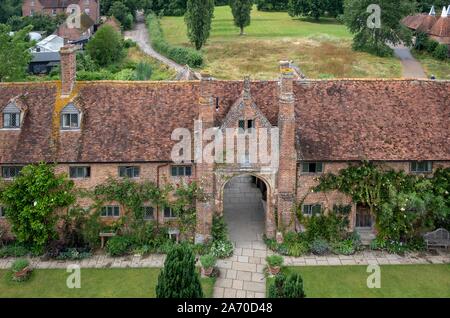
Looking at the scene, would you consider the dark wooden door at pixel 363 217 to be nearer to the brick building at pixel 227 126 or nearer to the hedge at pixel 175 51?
the brick building at pixel 227 126

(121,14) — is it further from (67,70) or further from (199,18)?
(67,70)

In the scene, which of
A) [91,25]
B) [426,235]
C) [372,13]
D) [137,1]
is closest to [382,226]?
[426,235]

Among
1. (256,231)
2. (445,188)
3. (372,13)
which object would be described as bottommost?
(256,231)

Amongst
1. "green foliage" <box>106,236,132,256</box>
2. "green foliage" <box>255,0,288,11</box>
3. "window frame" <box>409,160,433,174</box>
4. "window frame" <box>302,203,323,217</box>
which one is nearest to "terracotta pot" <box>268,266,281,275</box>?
"window frame" <box>302,203,323,217</box>

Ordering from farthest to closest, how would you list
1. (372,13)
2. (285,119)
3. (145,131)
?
1. (372,13)
2. (145,131)
3. (285,119)

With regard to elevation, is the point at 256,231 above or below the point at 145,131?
below

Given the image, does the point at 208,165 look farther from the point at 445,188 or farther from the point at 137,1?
Result: the point at 137,1

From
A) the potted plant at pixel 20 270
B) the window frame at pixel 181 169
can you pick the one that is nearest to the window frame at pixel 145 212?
the window frame at pixel 181 169

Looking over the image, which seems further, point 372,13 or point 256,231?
point 372,13

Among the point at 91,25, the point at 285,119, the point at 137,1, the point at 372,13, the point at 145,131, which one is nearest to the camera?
the point at 285,119
